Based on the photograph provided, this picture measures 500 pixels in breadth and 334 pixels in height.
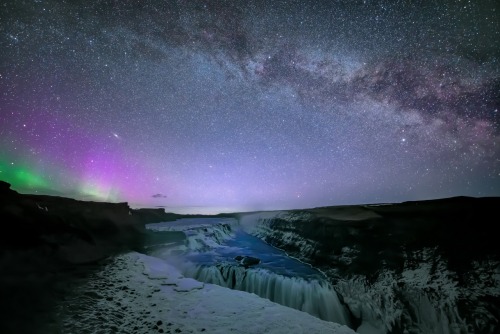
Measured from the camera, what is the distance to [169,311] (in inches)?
343

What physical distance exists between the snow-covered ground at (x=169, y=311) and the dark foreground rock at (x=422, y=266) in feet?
13.9

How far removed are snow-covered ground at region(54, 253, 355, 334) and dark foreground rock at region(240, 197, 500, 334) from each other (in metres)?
A: 4.23

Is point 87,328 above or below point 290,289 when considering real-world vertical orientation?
above

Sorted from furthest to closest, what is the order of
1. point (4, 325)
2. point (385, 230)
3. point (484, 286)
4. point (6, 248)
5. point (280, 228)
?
point (280, 228)
point (385, 230)
point (6, 248)
point (484, 286)
point (4, 325)

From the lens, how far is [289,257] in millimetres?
23188

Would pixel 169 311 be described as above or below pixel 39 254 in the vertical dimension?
below

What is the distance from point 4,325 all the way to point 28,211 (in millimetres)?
10369

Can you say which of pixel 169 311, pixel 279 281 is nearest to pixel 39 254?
pixel 169 311

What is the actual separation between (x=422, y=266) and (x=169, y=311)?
42.2ft

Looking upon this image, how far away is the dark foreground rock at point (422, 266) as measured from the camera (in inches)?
387

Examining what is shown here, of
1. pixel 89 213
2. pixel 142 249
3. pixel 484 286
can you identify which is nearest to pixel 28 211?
pixel 89 213

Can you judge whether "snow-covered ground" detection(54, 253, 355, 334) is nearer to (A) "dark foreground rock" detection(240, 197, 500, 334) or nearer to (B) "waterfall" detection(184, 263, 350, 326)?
(B) "waterfall" detection(184, 263, 350, 326)

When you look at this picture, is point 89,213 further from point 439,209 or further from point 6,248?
point 439,209

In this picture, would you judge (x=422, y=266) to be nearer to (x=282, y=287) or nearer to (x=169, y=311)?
(x=282, y=287)
